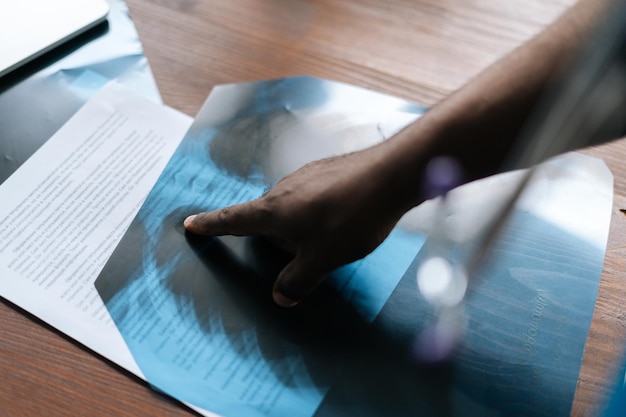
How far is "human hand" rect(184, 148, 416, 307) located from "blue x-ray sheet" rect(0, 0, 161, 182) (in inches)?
9.5

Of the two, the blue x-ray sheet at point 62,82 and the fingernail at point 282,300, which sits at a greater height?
the blue x-ray sheet at point 62,82

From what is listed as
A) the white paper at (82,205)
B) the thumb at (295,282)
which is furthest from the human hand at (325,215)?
the white paper at (82,205)

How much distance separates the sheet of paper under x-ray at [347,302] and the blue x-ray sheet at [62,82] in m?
0.13

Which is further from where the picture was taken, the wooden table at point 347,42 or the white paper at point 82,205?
the wooden table at point 347,42

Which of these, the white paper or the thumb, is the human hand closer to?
the thumb

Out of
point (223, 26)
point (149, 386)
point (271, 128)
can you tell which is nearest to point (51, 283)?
point (149, 386)

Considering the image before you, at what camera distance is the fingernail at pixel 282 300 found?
1.65 ft

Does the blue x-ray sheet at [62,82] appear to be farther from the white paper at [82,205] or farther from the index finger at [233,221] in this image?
the index finger at [233,221]

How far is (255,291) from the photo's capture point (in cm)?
52

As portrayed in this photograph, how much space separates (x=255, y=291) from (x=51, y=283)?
178 millimetres

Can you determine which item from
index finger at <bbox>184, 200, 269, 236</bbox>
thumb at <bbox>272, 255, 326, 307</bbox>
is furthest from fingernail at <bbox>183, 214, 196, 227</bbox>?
thumb at <bbox>272, 255, 326, 307</bbox>

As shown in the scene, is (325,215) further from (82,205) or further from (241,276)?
(82,205)

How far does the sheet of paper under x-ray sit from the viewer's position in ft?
1.56

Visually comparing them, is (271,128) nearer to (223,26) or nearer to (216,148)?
(216,148)
